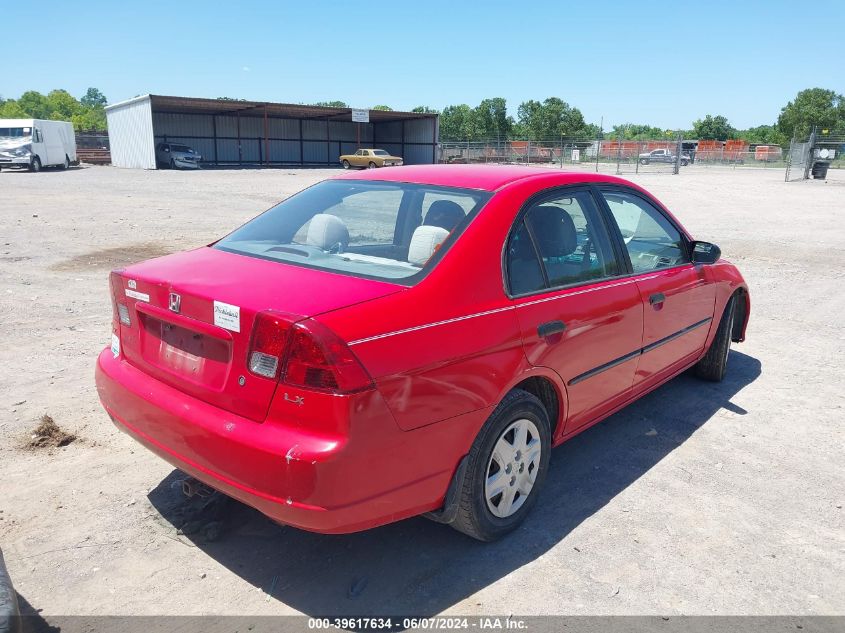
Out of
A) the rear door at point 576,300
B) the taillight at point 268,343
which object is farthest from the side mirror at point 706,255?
the taillight at point 268,343

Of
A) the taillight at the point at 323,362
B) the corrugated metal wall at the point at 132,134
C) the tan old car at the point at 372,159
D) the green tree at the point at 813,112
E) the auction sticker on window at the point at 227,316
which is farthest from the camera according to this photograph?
the green tree at the point at 813,112

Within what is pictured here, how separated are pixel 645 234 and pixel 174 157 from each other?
39916mm

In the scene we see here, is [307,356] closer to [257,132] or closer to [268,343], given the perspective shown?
[268,343]

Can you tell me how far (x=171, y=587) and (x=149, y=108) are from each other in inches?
1629

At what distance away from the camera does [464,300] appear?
111 inches

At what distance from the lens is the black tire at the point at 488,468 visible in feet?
9.57

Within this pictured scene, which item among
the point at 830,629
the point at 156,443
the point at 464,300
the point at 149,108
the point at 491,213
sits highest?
the point at 149,108

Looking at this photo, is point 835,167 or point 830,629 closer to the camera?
point 830,629

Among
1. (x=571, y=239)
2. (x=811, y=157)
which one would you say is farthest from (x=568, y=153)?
(x=571, y=239)

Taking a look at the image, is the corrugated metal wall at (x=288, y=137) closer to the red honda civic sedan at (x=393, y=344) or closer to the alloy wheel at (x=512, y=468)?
the red honda civic sedan at (x=393, y=344)

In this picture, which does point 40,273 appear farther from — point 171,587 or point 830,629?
point 830,629

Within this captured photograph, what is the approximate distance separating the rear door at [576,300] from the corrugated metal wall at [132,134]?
133 ft

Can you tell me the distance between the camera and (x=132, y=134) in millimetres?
42062

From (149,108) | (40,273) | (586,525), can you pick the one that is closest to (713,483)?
(586,525)
